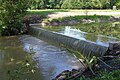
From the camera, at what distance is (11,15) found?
15414 millimetres

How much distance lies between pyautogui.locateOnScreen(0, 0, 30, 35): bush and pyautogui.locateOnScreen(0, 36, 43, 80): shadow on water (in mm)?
682

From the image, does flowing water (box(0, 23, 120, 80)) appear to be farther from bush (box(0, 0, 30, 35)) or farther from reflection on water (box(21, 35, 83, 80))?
bush (box(0, 0, 30, 35))

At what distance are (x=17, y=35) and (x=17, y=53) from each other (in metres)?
5.11

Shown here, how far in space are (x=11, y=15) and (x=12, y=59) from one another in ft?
19.9

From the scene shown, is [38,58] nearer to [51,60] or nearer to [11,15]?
[51,60]

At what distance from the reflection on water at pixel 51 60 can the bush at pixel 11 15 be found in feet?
9.97

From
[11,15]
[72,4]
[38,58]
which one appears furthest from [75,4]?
[38,58]

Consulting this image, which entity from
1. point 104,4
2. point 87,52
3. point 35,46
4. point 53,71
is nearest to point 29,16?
point 35,46

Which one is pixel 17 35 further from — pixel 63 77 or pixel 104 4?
pixel 104 4

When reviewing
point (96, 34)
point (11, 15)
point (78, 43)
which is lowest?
point (96, 34)

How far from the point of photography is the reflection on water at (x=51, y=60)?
832cm

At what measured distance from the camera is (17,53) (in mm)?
11086

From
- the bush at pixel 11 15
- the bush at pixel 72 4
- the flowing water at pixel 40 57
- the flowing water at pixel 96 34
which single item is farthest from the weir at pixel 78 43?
the bush at pixel 72 4

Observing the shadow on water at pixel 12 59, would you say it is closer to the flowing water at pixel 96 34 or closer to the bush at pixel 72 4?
the flowing water at pixel 96 34
